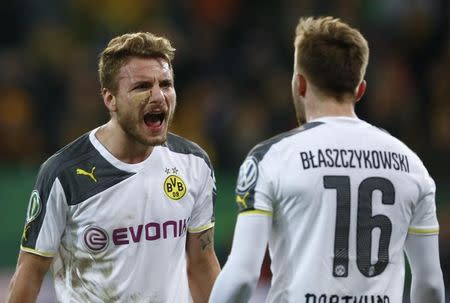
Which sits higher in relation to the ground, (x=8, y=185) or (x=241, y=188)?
(x=8, y=185)

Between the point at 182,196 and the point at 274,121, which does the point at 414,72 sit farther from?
the point at 182,196

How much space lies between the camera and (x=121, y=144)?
5484 mm

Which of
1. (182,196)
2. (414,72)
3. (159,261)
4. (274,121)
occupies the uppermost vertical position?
(414,72)

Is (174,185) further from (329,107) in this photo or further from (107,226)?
(329,107)

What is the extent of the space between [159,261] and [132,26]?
7.86 metres

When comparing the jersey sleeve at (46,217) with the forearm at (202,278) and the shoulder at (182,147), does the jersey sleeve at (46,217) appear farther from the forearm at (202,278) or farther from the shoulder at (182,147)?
the forearm at (202,278)

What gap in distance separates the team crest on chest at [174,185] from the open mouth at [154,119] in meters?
0.29

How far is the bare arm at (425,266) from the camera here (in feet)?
15.4

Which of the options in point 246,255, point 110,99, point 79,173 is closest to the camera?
point 246,255

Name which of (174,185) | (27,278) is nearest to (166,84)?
(174,185)

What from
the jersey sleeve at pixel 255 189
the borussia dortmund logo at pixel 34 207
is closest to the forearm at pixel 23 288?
the borussia dortmund logo at pixel 34 207

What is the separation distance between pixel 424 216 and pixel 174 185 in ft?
4.67

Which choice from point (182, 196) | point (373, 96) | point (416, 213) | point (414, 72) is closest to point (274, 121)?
point (373, 96)

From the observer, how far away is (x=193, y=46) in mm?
12656
